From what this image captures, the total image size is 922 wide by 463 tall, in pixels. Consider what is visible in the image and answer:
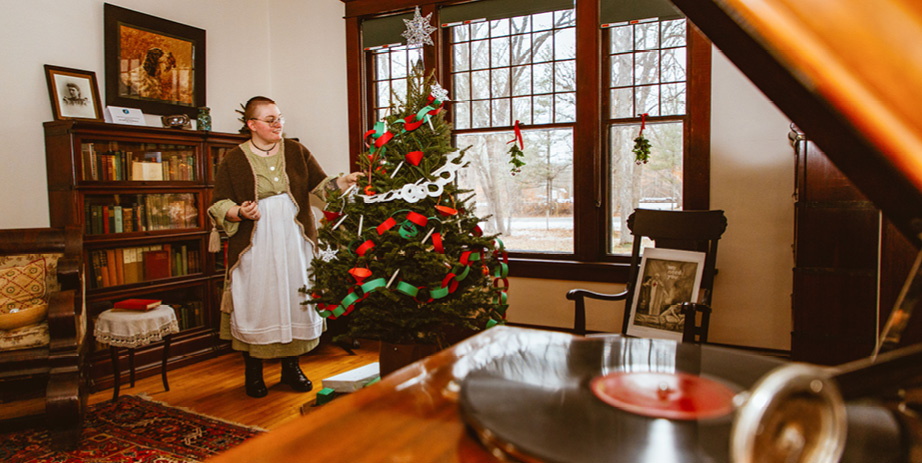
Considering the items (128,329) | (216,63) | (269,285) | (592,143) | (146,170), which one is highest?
(216,63)

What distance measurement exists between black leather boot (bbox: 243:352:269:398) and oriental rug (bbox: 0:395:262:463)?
322 mm

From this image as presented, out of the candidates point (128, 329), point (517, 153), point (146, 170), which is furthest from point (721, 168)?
point (146, 170)

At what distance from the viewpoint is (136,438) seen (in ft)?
8.84

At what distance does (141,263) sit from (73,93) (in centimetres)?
119

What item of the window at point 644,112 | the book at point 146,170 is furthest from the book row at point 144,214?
the window at point 644,112

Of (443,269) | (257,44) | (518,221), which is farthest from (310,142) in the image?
(443,269)

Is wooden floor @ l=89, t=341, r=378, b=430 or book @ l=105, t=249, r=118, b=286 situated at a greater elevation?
book @ l=105, t=249, r=118, b=286

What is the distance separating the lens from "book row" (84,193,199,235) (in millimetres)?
3523

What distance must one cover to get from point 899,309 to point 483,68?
404 cm

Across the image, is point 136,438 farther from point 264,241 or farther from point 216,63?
point 216,63

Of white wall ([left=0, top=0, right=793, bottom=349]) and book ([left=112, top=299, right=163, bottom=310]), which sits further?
white wall ([left=0, top=0, right=793, bottom=349])

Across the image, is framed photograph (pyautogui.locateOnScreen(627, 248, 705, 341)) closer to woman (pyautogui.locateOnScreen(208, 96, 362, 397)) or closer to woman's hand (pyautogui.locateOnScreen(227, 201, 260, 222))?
woman (pyautogui.locateOnScreen(208, 96, 362, 397))

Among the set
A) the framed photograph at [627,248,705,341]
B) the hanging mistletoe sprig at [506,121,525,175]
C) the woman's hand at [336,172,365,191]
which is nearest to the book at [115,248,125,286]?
the woman's hand at [336,172,365,191]

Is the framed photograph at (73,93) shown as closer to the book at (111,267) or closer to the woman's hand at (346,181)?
the book at (111,267)
